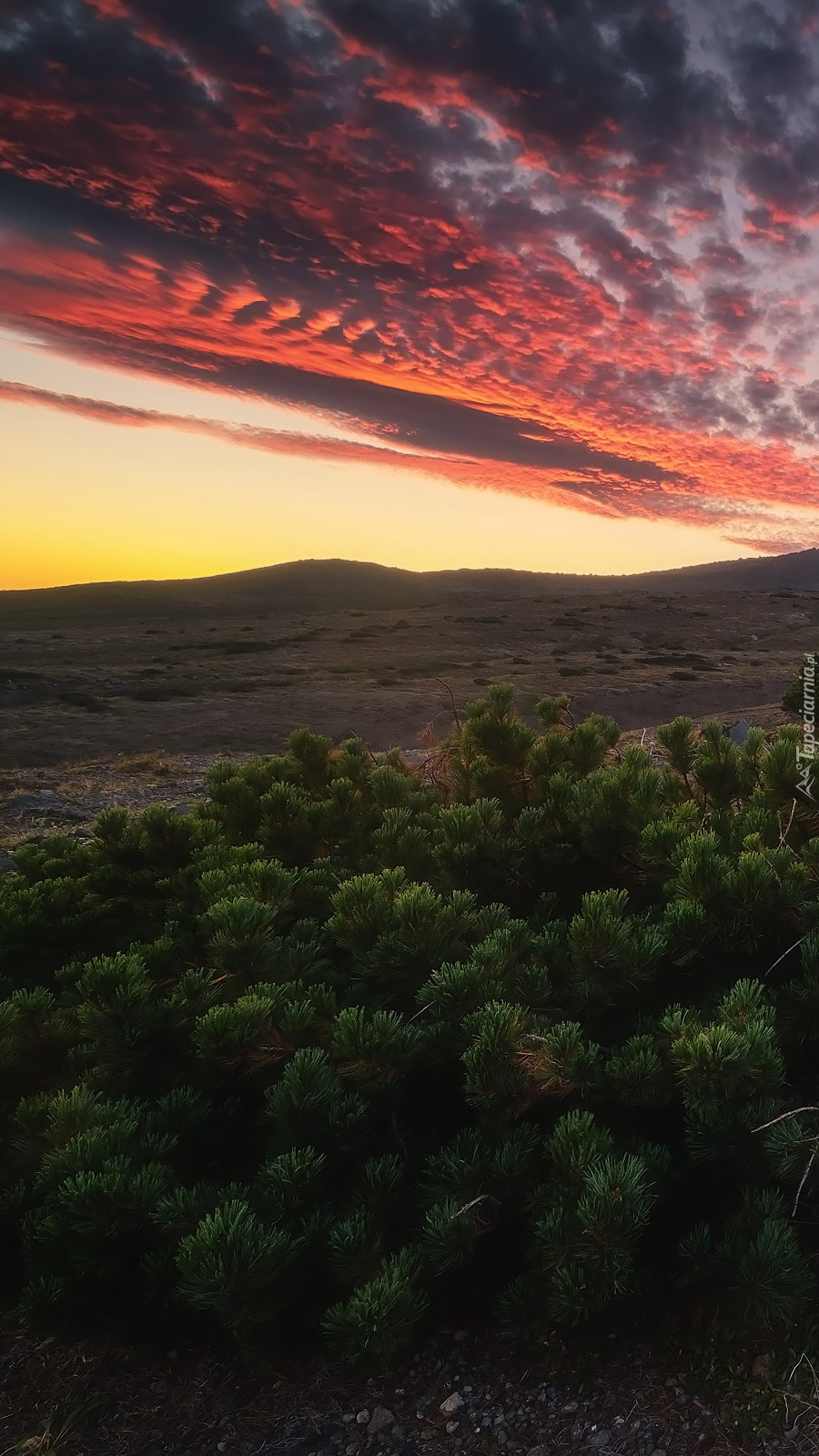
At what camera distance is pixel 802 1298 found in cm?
221

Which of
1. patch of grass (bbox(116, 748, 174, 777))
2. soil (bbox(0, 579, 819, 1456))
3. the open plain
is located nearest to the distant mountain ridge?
the open plain

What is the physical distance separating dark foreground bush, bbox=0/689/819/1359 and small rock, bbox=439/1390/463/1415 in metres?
0.21

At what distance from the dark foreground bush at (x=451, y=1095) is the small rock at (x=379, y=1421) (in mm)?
211

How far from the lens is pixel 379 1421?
88.1 inches

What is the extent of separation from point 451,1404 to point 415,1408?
0.11 metres

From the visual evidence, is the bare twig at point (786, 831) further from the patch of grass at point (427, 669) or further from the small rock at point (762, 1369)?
the patch of grass at point (427, 669)

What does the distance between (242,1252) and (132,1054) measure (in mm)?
975

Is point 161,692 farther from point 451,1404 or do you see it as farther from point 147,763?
point 451,1404

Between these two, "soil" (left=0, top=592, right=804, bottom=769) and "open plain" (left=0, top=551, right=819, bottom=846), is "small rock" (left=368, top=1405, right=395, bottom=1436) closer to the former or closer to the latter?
"open plain" (left=0, top=551, right=819, bottom=846)

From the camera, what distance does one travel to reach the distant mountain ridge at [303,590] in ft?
373

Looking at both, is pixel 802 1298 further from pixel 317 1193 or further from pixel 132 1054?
pixel 132 1054

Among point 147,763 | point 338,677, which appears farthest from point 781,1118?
point 338,677

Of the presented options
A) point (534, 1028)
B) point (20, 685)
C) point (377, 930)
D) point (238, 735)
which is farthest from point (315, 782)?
point (20, 685)

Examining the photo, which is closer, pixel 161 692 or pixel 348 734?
pixel 348 734
